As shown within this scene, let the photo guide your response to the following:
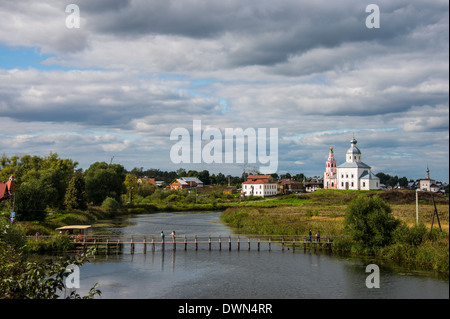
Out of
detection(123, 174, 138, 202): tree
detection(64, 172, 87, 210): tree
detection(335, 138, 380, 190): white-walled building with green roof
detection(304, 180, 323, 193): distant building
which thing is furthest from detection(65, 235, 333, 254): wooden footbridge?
detection(304, 180, 323, 193): distant building

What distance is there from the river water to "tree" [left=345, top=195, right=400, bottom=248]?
2.93m

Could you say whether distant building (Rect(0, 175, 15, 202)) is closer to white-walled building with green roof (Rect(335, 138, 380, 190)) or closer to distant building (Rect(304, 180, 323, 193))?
white-walled building with green roof (Rect(335, 138, 380, 190))

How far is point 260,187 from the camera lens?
140375 mm

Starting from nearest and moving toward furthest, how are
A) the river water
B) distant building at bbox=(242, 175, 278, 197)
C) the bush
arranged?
the river water, the bush, distant building at bbox=(242, 175, 278, 197)

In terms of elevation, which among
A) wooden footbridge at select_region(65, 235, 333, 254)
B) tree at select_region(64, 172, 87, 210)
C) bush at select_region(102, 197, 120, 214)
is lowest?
wooden footbridge at select_region(65, 235, 333, 254)

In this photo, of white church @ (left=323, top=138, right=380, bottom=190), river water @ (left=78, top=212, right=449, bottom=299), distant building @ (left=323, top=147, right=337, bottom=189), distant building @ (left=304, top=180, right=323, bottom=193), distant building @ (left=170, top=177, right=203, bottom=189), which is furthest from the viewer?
distant building @ (left=170, top=177, right=203, bottom=189)

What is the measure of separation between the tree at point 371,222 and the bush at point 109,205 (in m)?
55.8

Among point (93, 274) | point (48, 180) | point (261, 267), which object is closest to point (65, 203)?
point (48, 180)

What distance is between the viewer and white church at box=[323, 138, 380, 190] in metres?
126

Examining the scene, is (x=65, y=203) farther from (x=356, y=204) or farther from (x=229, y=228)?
(x=356, y=204)

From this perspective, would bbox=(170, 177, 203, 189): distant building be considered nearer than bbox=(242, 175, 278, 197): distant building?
No

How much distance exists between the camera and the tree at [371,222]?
36.9 metres

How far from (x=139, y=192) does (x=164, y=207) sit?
97.6ft

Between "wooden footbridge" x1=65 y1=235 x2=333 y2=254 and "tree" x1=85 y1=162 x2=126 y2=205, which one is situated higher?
"tree" x1=85 y1=162 x2=126 y2=205
